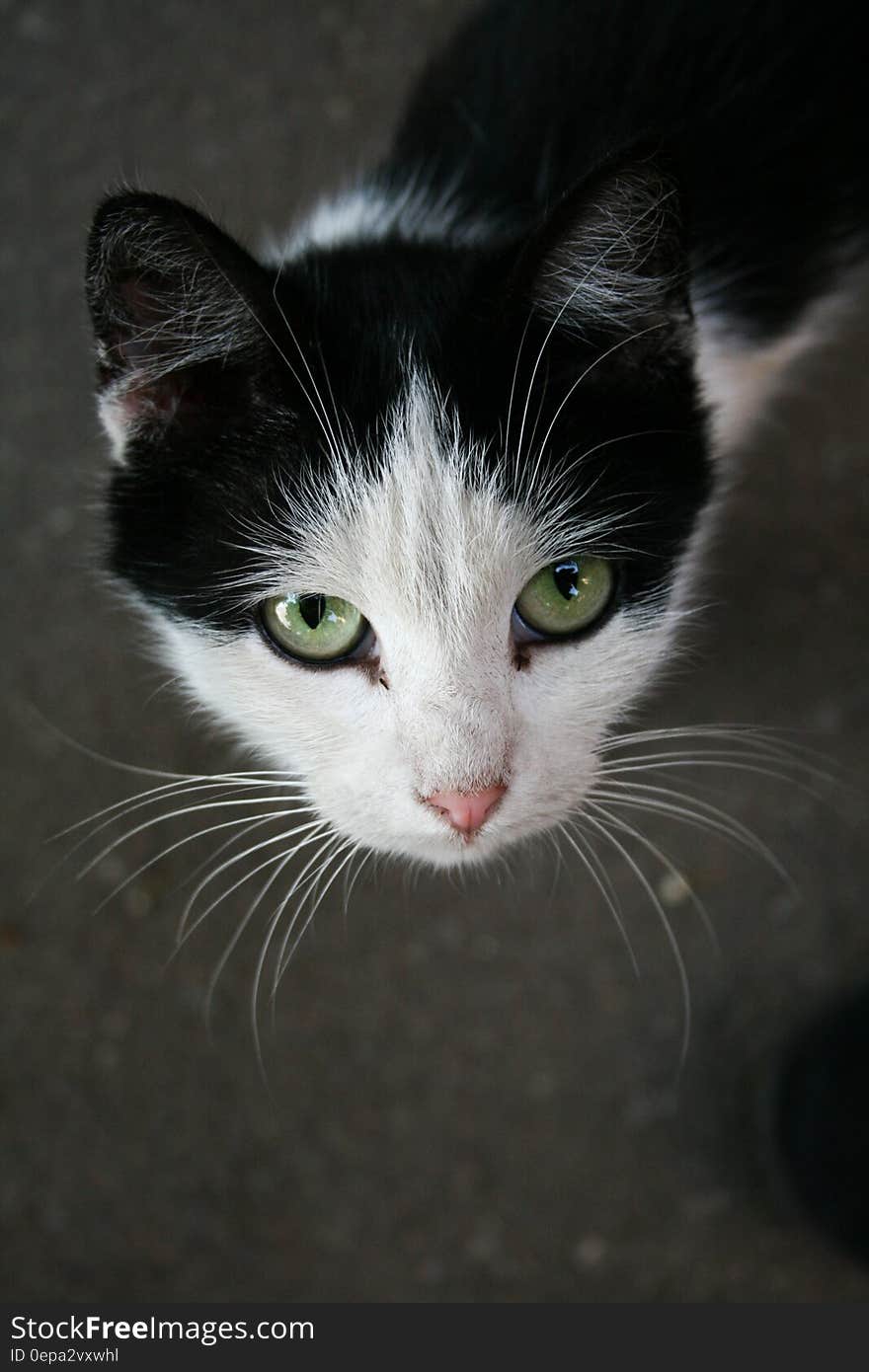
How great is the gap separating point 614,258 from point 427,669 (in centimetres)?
37

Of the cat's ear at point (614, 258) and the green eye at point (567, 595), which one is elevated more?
the cat's ear at point (614, 258)

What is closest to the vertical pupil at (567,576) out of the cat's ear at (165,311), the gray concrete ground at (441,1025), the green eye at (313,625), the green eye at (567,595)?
the green eye at (567,595)

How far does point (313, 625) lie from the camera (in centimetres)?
92

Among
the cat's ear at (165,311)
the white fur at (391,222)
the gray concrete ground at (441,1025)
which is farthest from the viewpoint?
the gray concrete ground at (441,1025)

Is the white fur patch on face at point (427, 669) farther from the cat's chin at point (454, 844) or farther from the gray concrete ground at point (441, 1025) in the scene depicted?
the gray concrete ground at point (441, 1025)

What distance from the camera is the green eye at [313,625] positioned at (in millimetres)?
903

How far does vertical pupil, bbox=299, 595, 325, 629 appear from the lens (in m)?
0.92

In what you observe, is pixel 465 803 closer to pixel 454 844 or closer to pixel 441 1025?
pixel 454 844

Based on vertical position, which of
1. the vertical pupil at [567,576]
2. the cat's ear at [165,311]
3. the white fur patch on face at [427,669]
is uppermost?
the cat's ear at [165,311]

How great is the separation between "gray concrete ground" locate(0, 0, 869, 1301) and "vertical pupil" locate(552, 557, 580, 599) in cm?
73

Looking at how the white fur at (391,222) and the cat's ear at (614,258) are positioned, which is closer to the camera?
the cat's ear at (614,258)

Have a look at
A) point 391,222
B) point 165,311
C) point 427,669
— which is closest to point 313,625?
point 427,669

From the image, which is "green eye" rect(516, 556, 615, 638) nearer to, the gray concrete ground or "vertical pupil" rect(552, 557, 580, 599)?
"vertical pupil" rect(552, 557, 580, 599)

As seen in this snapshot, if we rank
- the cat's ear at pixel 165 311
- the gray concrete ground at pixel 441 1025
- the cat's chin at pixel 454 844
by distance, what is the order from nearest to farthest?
the cat's ear at pixel 165 311 → the cat's chin at pixel 454 844 → the gray concrete ground at pixel 441 1025
